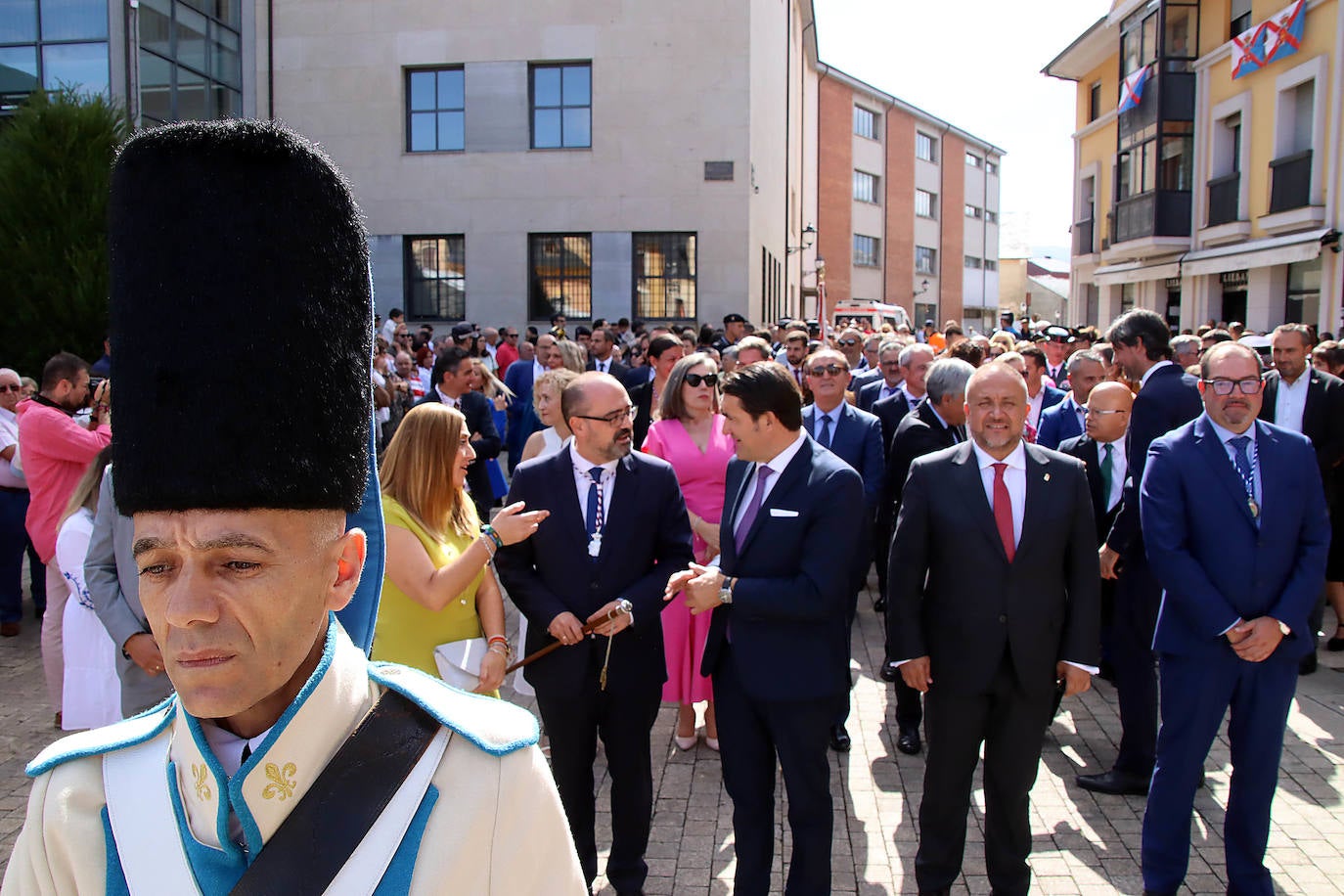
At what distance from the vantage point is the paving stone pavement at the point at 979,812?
4254 millimetres

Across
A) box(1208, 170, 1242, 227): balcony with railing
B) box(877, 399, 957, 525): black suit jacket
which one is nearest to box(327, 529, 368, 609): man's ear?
box(877, 399, 957, 525): black suit jacket

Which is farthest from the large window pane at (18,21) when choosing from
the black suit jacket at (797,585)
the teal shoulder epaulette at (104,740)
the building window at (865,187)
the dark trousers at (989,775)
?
the building window at (865,187)

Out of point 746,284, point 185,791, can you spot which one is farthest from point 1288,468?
point 746,284

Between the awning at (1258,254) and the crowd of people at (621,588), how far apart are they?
559 inches

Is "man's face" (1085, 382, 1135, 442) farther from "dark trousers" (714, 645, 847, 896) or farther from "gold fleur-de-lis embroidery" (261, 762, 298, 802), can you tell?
"gold fleur-de-lis embroidery" (261, 762, 298, 802)

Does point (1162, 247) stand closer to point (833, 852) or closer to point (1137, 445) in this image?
point (1137, 445)

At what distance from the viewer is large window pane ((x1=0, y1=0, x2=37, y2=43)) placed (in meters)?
19.4

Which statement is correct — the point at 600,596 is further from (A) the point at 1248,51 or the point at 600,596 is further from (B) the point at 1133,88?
(B) the point at 1133,88

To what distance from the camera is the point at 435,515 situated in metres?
3.96

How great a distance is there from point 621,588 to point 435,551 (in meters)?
0.78

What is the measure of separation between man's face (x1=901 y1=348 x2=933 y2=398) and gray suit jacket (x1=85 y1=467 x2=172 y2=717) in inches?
219

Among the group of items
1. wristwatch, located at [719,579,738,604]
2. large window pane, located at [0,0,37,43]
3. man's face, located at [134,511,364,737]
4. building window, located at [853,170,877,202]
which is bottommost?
wristwatch, located at [719,579,738,604]

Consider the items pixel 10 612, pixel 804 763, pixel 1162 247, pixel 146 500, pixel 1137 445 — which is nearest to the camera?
pixel 146 500

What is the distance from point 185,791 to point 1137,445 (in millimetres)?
5363
